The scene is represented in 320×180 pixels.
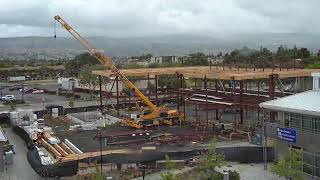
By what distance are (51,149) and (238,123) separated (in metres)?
12.6

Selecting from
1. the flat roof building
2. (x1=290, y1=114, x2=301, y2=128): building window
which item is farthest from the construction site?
(x1=290, y1=114, x2=301, y2=128): building window

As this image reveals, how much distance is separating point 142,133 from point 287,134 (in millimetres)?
11074

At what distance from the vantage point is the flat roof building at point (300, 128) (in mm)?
19219

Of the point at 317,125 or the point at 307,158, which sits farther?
the point at 307,158

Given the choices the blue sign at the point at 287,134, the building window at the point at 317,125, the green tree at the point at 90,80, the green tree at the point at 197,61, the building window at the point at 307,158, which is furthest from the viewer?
the green tree at the point at 197,61

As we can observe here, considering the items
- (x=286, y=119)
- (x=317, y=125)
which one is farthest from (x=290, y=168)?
(x=286, y=119)

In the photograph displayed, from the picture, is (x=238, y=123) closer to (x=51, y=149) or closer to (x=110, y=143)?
(x=110, y=143)

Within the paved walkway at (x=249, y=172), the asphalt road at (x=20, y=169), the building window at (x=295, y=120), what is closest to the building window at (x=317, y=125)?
the building window at (x=295, y=120)

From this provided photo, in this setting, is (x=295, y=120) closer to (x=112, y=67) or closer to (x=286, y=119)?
(x=286, y=119)

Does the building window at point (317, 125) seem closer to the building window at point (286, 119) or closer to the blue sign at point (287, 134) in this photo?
the blue sign at point (287, 134)

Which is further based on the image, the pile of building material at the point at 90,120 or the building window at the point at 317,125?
the pile of building material at the point at 90,120

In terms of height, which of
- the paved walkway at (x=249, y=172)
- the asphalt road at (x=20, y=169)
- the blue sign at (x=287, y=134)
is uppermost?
the blue sign at (x=287, y=134)

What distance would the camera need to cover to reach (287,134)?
20.7 meters

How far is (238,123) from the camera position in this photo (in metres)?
31.7
